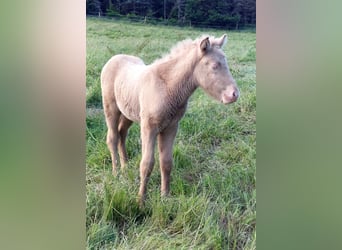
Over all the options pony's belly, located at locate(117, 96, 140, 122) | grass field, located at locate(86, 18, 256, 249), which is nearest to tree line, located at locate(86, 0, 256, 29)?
grass field, located at locate(86, 18, 256, 249)

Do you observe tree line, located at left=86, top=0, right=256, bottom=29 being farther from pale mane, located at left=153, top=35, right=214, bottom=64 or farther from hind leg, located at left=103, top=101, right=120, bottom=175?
hind leg, located at left=103, top=101, right=120, bottom=175

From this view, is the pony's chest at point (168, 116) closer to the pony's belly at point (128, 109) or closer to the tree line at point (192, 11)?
the pony's belly at point (128, 109)

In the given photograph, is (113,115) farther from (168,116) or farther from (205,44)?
(205,44)

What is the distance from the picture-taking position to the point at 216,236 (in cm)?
190

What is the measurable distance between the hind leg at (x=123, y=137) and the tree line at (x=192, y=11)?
1.63ft

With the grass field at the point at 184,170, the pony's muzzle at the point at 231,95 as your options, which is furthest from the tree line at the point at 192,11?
the pony's muzzle at the point at 231,95

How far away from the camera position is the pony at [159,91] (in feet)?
6.36

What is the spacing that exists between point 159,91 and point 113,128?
28 cm

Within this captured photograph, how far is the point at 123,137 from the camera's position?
1986 millimetres

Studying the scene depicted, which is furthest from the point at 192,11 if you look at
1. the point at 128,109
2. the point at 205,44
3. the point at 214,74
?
the point at 128,109

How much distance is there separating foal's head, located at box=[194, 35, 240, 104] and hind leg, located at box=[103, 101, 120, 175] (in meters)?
0.42

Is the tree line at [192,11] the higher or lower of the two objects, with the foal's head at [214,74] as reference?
higher

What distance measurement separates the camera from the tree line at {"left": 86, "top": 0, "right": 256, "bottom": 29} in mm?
1960
